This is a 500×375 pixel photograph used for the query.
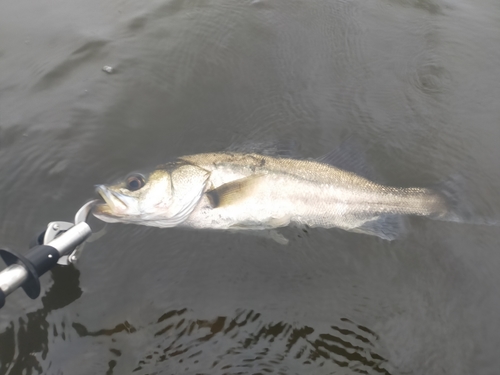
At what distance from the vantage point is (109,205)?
10.4 feet

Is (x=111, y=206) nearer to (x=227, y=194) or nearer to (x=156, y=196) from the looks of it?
(x=156, y=196)

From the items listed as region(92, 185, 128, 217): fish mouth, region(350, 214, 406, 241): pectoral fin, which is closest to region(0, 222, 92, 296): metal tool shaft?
region(92, 185, 128, 217): fish mouth

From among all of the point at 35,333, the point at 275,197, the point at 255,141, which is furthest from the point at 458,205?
the point at 35,333

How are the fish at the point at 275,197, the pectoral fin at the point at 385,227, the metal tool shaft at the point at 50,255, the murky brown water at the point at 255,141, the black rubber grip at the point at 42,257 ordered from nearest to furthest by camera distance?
the metal tool shaft at the point at 50,255 < the black rubber grip at the point at 42,257 < the murky brown water at the point at 255,141 < the fish at the point at 275,197 < the pectoral fin at the point at 385,227

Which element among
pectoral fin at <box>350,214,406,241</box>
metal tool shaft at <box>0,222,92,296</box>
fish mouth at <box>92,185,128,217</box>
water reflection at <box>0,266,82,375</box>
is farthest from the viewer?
pectoral fin at <box>350,214,406,241</box>

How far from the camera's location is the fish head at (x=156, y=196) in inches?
126

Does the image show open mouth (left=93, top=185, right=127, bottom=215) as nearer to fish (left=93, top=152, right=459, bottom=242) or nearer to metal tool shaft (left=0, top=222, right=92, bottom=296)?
fish (left=93, top=152, right=459, bottom=242)

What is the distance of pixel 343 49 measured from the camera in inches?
221

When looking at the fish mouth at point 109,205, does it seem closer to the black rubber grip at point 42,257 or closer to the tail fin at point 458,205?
the black rubber grip at point 42,257

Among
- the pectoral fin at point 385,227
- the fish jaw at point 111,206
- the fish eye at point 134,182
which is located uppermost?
the fish eye at point 134,182

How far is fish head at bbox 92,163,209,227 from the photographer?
10.5 feet

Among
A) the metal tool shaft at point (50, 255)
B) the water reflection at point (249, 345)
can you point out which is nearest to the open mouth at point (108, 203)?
the metal tool shaft at point (50, 255)

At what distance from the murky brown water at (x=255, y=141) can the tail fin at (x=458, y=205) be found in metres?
0.07

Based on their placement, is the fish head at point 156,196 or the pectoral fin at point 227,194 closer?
the fish head at point 156,196
